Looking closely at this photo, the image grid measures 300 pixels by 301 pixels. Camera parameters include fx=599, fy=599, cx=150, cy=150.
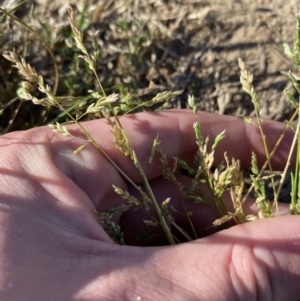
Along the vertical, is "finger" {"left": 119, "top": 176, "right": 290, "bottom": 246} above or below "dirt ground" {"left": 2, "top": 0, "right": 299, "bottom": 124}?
below

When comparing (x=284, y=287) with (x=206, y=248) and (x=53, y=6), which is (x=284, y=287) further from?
(x=53, y=6)

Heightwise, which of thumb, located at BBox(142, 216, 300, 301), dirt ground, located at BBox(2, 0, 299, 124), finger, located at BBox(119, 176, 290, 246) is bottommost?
finger, located at BBox(119, 176, 290, 246)

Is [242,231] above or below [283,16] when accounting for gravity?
below

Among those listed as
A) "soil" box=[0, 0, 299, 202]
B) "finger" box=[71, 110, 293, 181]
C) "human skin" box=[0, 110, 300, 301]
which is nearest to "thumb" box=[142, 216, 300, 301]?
"human skin" box=[0, 110, 300, 301]

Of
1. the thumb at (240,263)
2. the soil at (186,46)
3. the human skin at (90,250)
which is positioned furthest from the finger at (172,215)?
the soil at (186,46)

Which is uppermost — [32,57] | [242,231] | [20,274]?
[32,57]

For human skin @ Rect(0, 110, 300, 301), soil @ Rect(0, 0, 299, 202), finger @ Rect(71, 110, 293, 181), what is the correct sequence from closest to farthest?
human skin @ Rect(0, 110, 300, 301) → finger @ Rect(71, 110, 293, 181) → soil @ Rect(0, 0, 299, 202)

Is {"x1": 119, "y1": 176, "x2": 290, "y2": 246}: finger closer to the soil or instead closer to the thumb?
the thumb

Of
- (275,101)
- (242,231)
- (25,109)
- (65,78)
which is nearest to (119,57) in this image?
(65,78)
